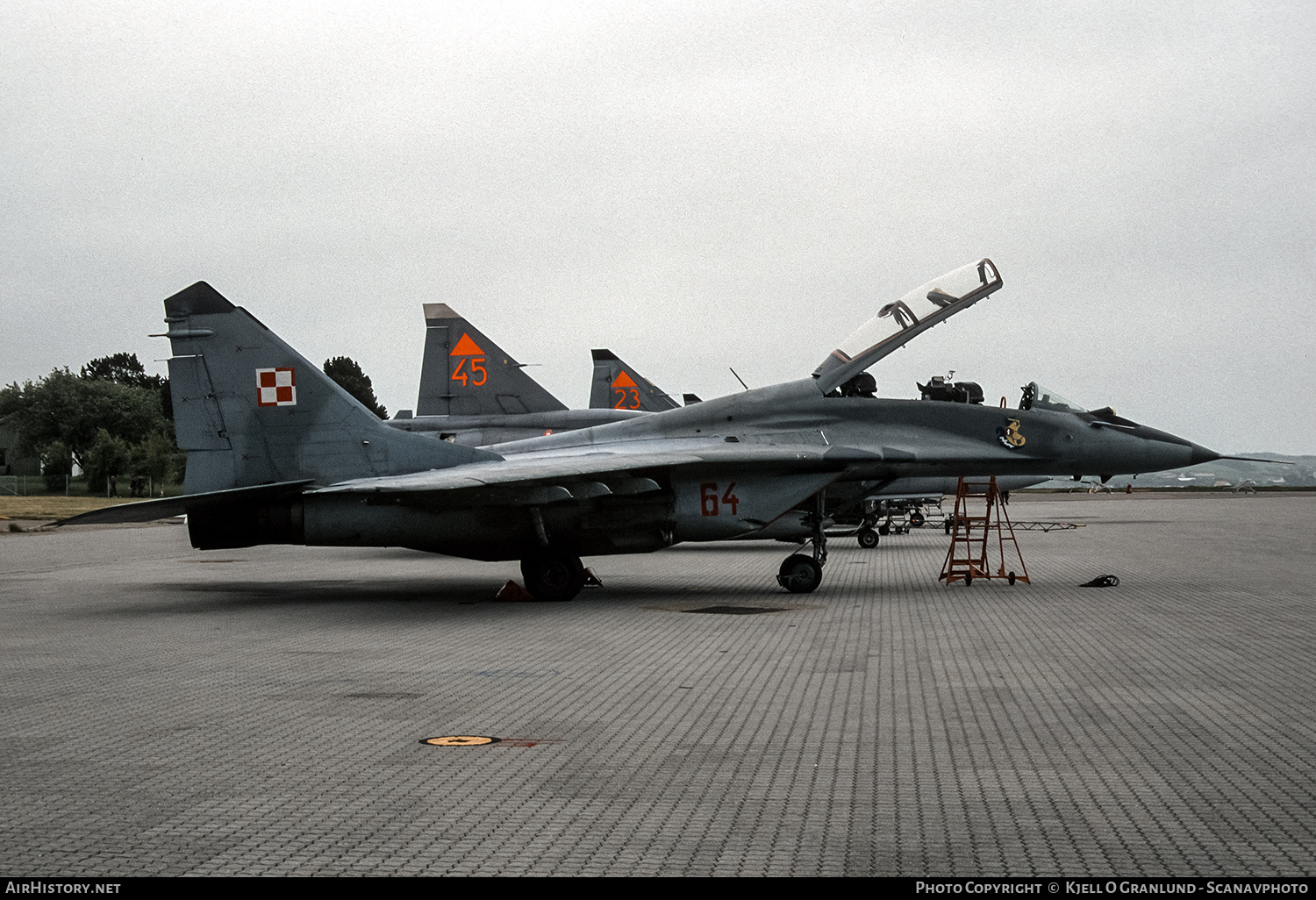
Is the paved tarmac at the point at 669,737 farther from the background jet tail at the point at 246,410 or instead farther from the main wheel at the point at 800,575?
the background jet tail at the point at 246,410

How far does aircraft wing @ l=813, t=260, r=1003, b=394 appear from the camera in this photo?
51.5 ft

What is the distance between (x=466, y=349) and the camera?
2423 cm

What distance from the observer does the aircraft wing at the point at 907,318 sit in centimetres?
1569

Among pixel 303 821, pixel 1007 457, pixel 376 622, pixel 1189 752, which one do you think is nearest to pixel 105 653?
pixel 376 622

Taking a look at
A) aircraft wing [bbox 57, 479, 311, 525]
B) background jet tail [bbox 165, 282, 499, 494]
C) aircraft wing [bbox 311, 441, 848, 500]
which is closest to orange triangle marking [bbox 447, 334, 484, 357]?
aircraft wing [bbox 311, 441, 848, 500]

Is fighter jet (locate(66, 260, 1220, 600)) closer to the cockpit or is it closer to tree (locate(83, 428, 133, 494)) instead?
the cockpit

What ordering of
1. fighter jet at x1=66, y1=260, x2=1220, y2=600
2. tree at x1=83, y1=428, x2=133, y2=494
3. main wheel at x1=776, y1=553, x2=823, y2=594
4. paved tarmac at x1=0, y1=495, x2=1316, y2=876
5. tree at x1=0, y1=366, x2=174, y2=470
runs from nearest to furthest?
paved tarmac at x1=0, y1=495, x2=1316, y2=876, fighter jet at x1=66, y1=260, x2=1220, y2=600, main wheel at x1=776, y1=553, x2=823, y2=594, tree at x1=83, y1=428, x2=133, y2=494, tree at x1=0, y1=366, x2=174, y2=470

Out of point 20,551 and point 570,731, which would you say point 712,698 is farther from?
point 20,551

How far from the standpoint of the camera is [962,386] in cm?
1636

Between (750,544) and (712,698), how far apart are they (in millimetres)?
19757

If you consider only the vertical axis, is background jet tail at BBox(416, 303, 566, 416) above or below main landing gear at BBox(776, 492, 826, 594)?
above

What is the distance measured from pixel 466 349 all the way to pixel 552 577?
1087cm

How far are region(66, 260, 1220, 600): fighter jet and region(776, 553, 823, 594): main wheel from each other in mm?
24

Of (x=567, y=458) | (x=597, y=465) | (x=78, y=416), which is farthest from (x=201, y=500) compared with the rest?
(x=78, y=416)
